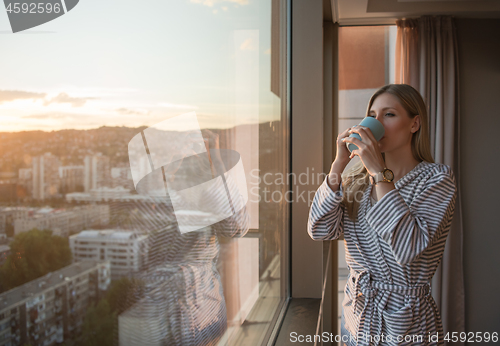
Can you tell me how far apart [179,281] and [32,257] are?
→ 0.77 feet

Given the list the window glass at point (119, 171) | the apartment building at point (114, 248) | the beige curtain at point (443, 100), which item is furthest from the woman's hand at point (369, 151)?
the beige curtain at point (443, 100)

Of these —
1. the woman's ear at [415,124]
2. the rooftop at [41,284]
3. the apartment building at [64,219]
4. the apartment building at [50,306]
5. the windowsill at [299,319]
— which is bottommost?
the windowsill at [299,319]

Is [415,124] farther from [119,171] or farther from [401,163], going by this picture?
[119,171]

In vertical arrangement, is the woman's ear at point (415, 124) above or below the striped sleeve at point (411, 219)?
above

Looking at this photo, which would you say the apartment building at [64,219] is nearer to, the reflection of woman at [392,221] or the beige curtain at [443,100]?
the reflection of woman at [392,221]

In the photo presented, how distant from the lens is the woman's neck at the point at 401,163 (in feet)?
3.91

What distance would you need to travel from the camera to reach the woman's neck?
3.91 feet

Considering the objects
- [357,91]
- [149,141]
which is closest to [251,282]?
[149,141]

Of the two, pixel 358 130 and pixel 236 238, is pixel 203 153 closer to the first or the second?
pixel 236 238

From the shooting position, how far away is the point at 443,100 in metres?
2.72

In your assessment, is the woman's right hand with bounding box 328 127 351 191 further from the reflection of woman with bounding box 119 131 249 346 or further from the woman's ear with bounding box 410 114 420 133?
the reflection of woman with bounding box 119 131 249 346

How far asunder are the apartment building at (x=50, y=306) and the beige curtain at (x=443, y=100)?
2.90m

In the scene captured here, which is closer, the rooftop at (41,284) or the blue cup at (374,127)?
the rooftop at (41,284)

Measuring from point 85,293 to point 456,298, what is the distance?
314 cm
